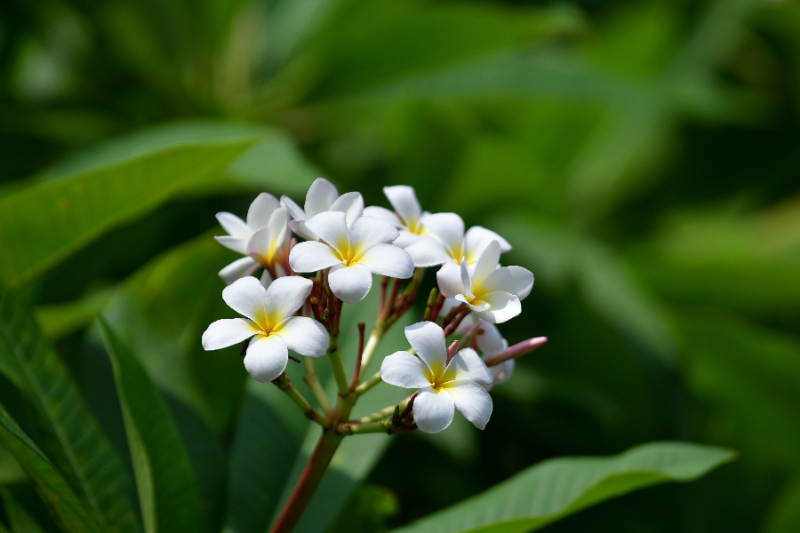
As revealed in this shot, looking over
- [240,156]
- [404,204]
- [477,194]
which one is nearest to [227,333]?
[404,204]

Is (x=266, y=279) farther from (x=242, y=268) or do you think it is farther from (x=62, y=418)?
(x=62, y=418)

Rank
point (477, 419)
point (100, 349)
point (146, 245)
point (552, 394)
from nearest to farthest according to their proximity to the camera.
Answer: point (477, 419) → point (100, 349) → point (146, 245) → point (552, 394)

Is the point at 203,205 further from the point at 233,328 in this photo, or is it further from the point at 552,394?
the point at 233,328

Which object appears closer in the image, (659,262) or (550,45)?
(659,262)

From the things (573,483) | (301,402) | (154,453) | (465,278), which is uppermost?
(465,278)

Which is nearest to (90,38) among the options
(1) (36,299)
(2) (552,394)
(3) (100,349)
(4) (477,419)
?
(1) (36,299)

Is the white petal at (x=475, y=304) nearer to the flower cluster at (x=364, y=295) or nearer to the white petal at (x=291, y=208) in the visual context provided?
the flower cluster at (x=364, y=295)

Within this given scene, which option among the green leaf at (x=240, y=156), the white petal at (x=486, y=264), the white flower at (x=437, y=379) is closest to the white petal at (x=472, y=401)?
the white flower at (x=437, y=379)
